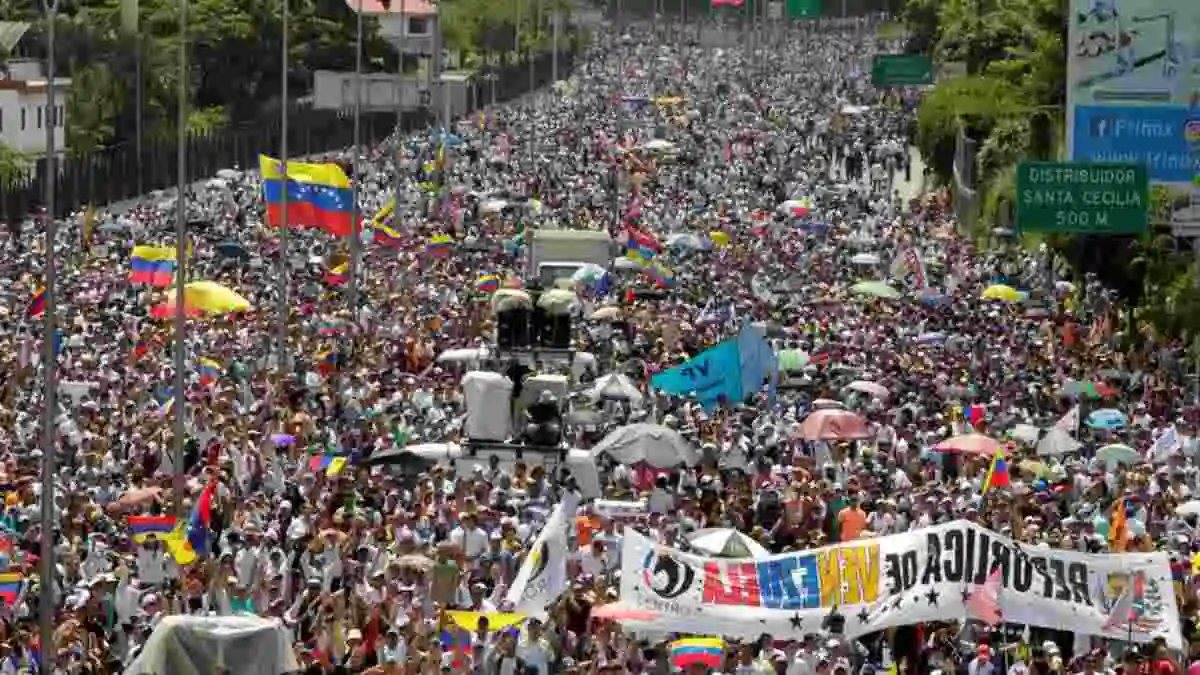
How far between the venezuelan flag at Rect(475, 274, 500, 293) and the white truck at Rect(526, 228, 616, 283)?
57cm

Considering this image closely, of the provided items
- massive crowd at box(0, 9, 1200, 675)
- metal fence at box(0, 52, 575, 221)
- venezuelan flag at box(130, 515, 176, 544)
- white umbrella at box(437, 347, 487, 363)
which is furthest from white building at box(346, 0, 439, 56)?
venezuelan flag at box(130, 515, 176, 544)

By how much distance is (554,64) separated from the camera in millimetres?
132375

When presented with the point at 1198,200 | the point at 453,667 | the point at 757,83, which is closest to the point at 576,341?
the point at 1198,200

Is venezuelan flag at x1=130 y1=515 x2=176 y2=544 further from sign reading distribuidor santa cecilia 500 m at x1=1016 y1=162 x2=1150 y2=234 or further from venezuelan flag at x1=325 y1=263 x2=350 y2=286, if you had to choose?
venezuelan flag at x1=325 y1=263 x2=350 y2=286

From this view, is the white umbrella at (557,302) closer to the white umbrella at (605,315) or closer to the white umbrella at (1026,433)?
the white umbrella at (605,315)

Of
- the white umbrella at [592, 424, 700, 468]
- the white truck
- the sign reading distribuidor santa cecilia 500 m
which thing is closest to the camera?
the white umbrella at [592, 424, 700, 468]

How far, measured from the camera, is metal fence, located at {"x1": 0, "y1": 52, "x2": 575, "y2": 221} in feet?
239

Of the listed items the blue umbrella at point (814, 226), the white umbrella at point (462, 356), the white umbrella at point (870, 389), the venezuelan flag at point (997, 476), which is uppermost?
the venezuelan flag at point (997, 476)

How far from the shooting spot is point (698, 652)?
2205 centimetres

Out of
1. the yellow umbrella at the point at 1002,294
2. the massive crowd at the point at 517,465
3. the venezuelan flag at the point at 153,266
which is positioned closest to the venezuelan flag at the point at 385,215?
the massive crowd at the point at 517,465

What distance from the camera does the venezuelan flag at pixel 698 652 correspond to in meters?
21.8

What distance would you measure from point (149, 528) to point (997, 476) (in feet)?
25.0

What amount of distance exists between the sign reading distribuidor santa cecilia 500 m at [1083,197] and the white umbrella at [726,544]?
71.0ft

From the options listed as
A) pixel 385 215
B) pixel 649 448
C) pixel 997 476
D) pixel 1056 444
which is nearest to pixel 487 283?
pixel 385 215
